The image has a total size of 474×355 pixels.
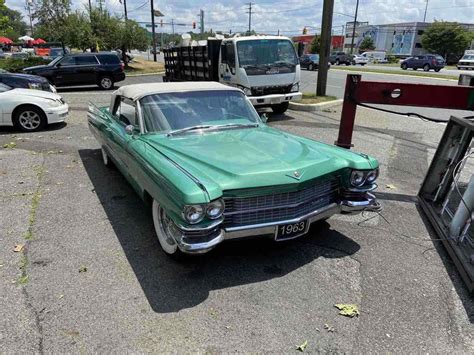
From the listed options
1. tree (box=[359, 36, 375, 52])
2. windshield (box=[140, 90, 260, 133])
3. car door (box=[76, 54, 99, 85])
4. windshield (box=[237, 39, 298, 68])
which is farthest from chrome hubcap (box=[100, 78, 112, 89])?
tree (box=[359, 36, 375, 52])

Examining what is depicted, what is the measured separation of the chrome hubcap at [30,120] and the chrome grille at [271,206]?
7706 mm

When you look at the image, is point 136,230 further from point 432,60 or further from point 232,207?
point 432,60

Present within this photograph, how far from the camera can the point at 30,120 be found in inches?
359

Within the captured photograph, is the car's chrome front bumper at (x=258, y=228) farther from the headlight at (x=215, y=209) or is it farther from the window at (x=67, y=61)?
the window at (x=67, y=61)

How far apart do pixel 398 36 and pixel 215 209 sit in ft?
341

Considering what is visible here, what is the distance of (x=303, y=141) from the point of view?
436 cm

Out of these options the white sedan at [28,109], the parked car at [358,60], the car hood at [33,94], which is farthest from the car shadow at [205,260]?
the parked car at [358,60]

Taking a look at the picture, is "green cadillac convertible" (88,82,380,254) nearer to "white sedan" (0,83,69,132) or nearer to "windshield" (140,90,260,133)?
"windshield" (140,90,260,133)

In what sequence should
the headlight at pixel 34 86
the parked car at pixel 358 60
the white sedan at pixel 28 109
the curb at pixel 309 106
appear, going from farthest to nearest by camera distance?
1. the parked car at pixel 358 60
2. the headlight at pixel 34 86
3. the curb at pixel 309 106
4. the white sedan at pixel 28 109

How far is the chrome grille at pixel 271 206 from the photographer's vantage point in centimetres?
321

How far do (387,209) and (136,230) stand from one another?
3.10 m

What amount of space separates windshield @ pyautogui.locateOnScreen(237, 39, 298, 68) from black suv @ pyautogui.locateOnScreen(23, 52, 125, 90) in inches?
369

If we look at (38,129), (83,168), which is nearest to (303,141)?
(83,168)

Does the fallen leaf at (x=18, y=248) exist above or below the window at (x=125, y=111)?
below
